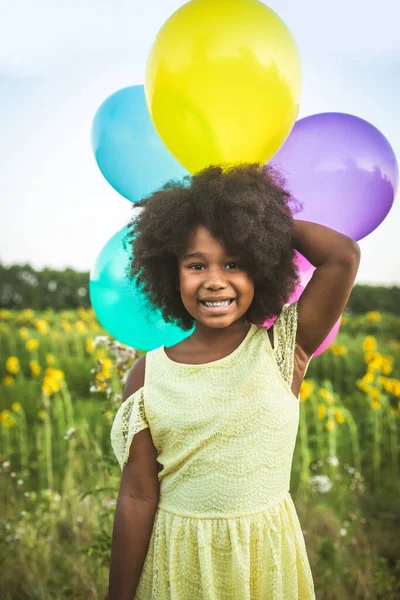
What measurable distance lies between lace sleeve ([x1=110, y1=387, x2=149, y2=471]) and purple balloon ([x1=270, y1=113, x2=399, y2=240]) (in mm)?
756

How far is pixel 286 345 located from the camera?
63.2 inches

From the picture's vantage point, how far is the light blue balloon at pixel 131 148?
197 cm

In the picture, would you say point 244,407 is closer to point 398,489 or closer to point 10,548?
point 10,548

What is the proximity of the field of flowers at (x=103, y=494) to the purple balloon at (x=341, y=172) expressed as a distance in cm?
104

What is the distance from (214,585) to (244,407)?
0.48m

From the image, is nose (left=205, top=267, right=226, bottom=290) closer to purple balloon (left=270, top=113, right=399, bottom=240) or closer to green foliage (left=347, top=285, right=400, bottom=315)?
purple balloon (left=270, top=113, right=399, bottom=240)

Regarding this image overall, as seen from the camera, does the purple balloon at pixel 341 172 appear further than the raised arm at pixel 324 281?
Yes

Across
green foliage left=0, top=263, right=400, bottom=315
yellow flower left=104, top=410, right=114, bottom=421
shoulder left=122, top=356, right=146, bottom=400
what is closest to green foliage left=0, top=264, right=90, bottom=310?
green foliage left=0, top=263, right=400, bottom=315

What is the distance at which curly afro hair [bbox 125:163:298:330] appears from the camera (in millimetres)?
1544

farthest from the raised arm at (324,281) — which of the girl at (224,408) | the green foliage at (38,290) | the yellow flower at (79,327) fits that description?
the green foliage at (38,290)

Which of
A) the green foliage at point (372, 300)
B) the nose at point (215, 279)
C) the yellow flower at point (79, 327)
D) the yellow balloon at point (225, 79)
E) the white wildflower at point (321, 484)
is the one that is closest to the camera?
the nose at point (215, 279)

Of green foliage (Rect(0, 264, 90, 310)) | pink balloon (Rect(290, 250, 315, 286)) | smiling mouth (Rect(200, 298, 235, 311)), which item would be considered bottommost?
smiling mouth (Rect(200, 298, 235, 311))

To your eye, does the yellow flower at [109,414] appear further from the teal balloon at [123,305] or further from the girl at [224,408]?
the girl at [224,408]

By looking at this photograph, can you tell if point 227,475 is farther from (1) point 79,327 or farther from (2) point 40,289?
(2) point 40,289
